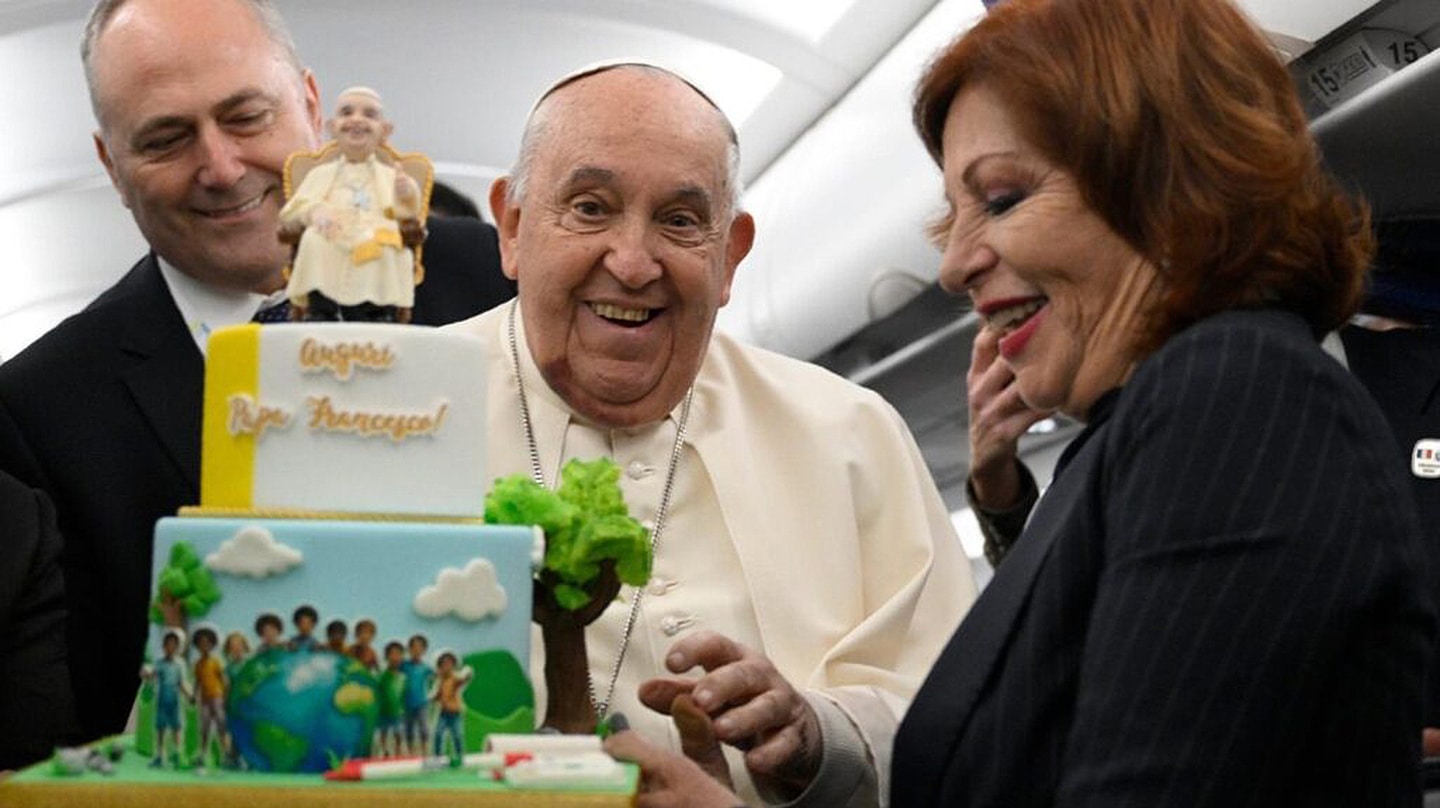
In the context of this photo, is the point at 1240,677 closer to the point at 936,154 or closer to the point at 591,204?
the point at 936,154

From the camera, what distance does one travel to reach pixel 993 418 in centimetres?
345

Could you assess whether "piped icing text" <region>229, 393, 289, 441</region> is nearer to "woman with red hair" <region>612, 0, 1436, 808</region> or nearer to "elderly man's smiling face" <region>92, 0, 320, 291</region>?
"woman with red hair" <region>612, 0, 1436, 808</region>

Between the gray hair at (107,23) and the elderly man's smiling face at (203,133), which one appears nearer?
the elderly man's smiling face at (203,133)

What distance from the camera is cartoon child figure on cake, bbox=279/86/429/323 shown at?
2213mm

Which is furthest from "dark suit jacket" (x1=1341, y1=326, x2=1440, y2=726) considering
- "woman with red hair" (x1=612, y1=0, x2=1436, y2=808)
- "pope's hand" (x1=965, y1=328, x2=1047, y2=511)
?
"woman with red hair" (x1=612, y1=0, x2=1436, y2=808)

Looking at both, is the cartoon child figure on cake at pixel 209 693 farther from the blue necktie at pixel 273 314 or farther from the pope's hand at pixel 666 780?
the blue necktie at pixel 273 314

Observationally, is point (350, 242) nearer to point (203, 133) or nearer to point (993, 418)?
point (203, 133)

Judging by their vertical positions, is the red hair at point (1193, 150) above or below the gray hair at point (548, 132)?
below

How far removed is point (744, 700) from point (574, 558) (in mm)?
349

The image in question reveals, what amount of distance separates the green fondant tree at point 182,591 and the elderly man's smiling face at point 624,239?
3.20 ft

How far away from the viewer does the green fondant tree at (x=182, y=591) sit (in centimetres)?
197

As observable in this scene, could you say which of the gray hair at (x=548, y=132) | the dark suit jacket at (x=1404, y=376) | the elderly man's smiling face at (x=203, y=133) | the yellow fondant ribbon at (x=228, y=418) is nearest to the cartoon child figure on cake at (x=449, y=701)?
the yellow fondant ribbon at (x=228, y=418)

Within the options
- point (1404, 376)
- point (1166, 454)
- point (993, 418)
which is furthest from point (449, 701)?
point (1404, 376)

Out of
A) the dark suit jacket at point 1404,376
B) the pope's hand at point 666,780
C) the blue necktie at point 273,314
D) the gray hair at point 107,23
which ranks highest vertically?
the gray hair at point 107,23
